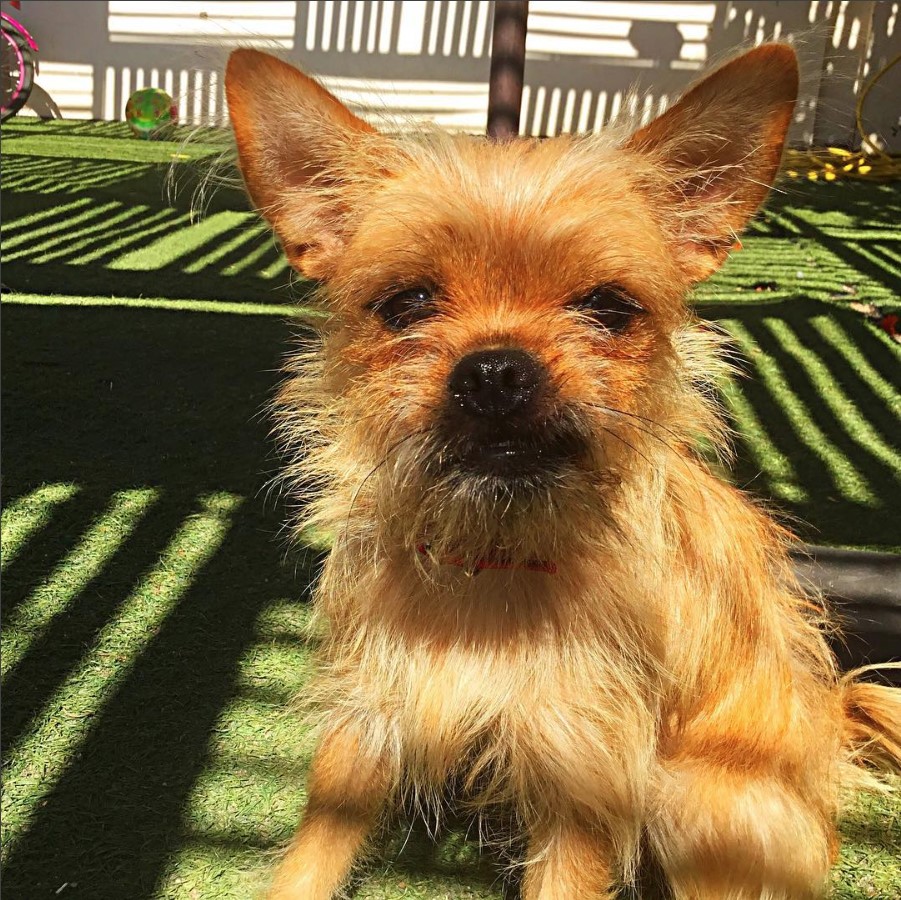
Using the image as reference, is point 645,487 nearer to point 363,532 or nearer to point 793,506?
point 363,532

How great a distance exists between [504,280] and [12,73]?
12.3 meters

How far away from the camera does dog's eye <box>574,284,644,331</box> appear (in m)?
1.46

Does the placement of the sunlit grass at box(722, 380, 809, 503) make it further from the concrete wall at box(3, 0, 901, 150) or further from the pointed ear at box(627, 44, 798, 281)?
the concrete wall at box(3, 0, 901, 150)

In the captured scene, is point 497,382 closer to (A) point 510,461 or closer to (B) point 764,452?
(A) point 510,461

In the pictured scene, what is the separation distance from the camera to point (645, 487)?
1.58 metres

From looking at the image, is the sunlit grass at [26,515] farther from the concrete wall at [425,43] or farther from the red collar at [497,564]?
the concrete wall at [425,43]

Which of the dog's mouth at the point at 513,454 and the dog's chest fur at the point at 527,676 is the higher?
the dog's mouth at the point at 513,454

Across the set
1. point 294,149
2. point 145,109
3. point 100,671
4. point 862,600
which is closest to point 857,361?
point 862,600

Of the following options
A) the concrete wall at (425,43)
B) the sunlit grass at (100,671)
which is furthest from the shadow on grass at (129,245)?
the concrete wall at (425,43)

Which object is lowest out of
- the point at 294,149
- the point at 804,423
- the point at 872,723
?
the point at 872,723

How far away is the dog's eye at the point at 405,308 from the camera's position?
1489mm

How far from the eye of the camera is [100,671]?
2248 millimetres

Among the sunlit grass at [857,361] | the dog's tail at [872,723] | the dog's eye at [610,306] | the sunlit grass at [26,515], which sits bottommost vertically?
the sunlit grass at [26,515]

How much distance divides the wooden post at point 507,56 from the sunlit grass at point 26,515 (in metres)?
1.84
